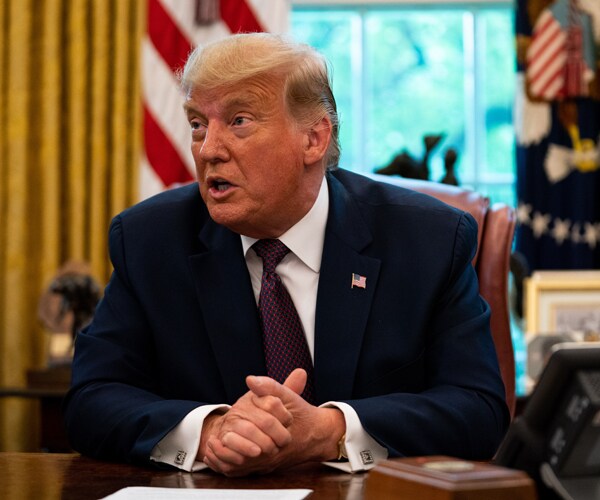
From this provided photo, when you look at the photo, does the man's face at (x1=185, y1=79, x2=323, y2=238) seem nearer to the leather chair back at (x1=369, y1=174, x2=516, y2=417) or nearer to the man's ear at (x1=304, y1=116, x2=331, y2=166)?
the man's ear at (x1=304, y1=116, x2=331, y2=166)

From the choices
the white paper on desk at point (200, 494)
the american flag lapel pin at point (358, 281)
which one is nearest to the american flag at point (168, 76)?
the american flag lapel pin at point (358, 281)

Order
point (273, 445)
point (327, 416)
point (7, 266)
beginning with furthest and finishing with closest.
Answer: point (7, 266)
point (327, 416)
point (273, 445)

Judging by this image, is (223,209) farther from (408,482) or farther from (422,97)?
(422,97)

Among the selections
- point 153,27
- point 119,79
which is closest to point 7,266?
point 119,79

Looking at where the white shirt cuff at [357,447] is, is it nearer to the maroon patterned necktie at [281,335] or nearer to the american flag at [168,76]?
the maroon patterned necktie at [281,335]

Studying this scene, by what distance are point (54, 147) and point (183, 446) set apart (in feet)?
10.7

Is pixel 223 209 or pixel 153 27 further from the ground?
pixel 153 27

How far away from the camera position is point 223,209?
1.99 metres

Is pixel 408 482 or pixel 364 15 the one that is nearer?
pixel 408 482

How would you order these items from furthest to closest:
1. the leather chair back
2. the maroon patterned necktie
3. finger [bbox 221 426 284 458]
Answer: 1. the leather chair back
2. the maroon patterned necktie
3. finger [bbox 221 426 284 458]

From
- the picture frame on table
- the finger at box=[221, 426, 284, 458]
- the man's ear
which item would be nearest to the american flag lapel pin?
the man's ear

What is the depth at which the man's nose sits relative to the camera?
6.55 feet

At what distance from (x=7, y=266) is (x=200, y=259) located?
2.83 metres

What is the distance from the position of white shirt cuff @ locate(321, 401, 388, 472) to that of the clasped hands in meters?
0.01
